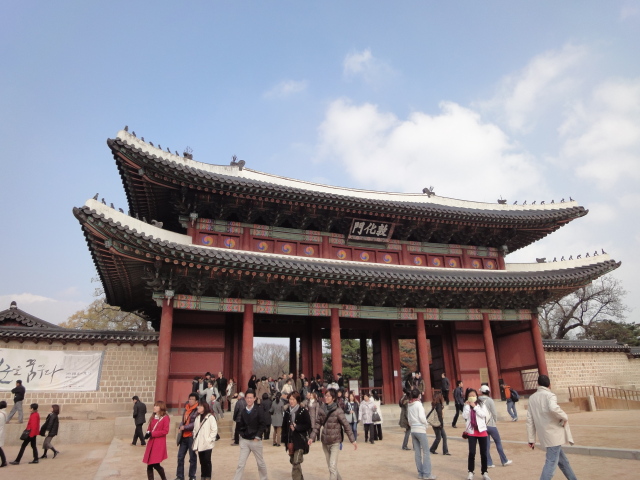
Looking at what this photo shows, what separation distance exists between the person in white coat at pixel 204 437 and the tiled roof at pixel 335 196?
10996mm

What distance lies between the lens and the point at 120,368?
55.0 feet

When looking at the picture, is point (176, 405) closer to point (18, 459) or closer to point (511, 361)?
point (18, 459)

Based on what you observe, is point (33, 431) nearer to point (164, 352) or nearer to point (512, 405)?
point (164, 352)

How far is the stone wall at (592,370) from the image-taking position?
2256cm

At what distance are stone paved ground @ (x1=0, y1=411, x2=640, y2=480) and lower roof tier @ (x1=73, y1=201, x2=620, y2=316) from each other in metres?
5.63

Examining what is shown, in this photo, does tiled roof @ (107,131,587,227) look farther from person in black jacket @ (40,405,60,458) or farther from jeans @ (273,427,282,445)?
jeans @ (273,427,282,445)

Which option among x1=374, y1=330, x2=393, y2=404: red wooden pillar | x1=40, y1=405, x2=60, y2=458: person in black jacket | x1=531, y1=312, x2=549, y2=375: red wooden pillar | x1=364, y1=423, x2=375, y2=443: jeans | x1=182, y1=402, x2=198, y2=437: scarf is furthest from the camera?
x1=374, y1=330, x2=393, y2=404: red wooden pillar

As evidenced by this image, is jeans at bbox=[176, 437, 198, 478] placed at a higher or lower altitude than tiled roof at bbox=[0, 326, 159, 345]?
Answer: lower

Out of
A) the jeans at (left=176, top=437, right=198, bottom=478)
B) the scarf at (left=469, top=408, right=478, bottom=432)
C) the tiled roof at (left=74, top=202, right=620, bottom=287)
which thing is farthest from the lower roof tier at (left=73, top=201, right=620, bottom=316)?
the scarf at (left=469, top=408, right=478, bottom=432)

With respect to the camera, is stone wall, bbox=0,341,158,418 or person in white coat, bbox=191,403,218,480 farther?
stone wall, bbox=0,341,158,418

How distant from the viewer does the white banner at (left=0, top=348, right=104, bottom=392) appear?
15.6 m

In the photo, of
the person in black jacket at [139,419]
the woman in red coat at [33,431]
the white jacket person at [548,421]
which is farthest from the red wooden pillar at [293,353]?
the white jacket person at [548,421]

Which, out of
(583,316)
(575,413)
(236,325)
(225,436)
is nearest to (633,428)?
(575,413)

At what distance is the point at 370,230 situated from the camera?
21.1 meters
